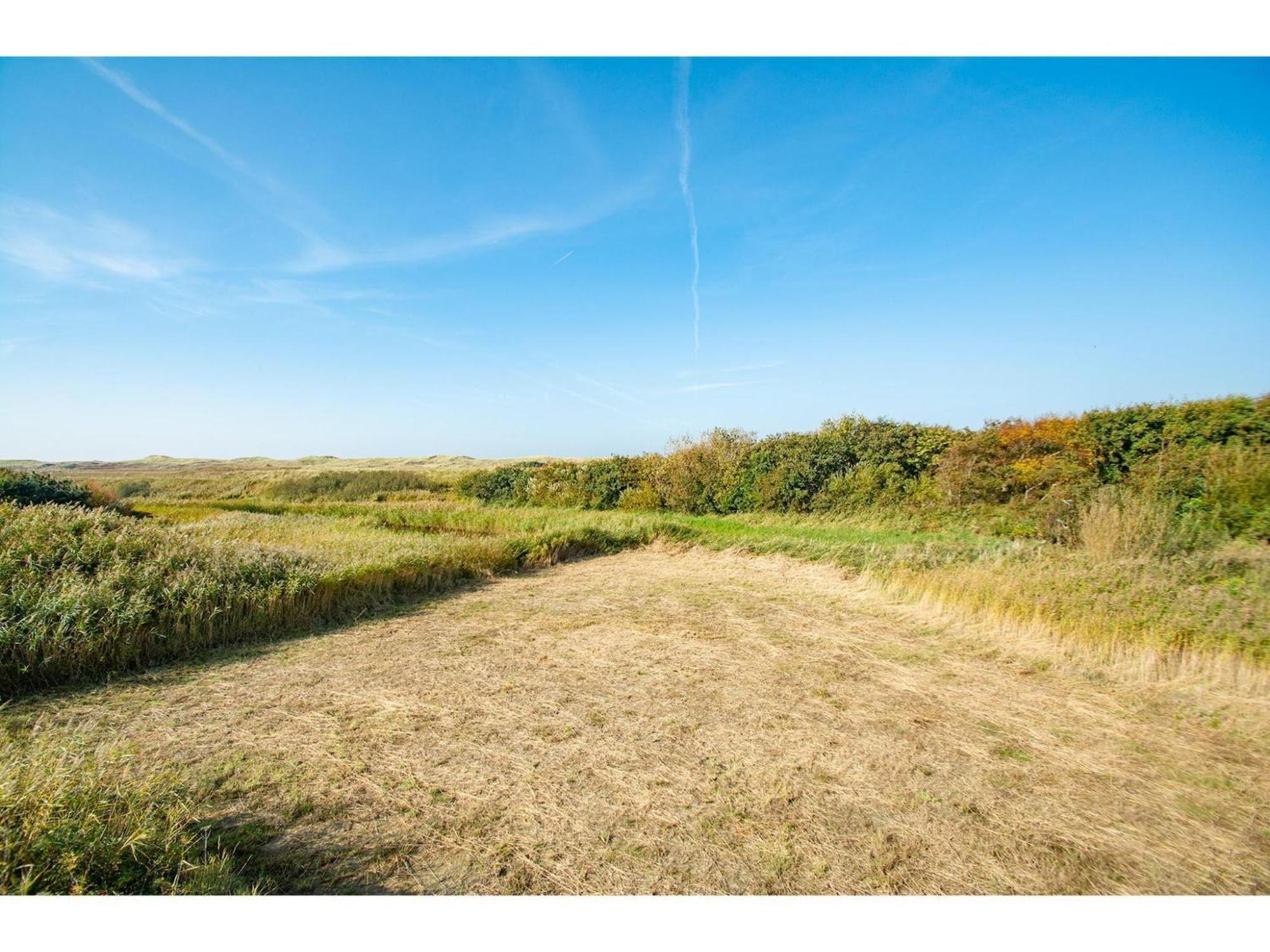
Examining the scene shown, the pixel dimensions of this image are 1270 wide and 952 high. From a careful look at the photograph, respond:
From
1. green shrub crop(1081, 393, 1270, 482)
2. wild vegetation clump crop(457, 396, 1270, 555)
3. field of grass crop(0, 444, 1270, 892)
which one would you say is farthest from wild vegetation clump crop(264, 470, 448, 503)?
green shrub crop(1081, 393, 1270, 482)

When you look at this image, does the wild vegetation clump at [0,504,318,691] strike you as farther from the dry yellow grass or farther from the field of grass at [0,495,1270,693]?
the dry yellow grass

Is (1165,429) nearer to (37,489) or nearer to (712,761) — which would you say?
(712,761)

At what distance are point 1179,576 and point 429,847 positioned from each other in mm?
7437

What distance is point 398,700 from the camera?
406cm

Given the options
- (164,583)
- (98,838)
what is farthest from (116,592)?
(98,838)

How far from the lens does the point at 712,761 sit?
129 inches

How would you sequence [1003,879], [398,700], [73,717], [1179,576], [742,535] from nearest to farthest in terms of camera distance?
[1003,879], [73,717], [398,700], [1179,576], [742,535]

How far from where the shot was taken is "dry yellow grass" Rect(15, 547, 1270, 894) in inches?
94.3

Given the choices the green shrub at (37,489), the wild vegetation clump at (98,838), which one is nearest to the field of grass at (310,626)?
the wild vegetation clump at (98,838)

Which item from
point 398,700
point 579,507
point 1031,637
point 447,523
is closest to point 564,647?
point 398,700

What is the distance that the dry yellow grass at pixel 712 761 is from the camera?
7.86ft

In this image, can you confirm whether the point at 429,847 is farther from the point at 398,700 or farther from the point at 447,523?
the point at 447,523

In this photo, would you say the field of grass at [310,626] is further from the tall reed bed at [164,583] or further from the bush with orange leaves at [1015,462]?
the bush with orange leaves at [1015,462]

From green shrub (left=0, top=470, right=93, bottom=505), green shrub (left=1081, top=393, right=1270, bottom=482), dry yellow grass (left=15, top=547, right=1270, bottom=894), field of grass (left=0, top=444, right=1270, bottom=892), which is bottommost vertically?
dry yellow grass (left=15, top=547, right=1270, bottom=894)
